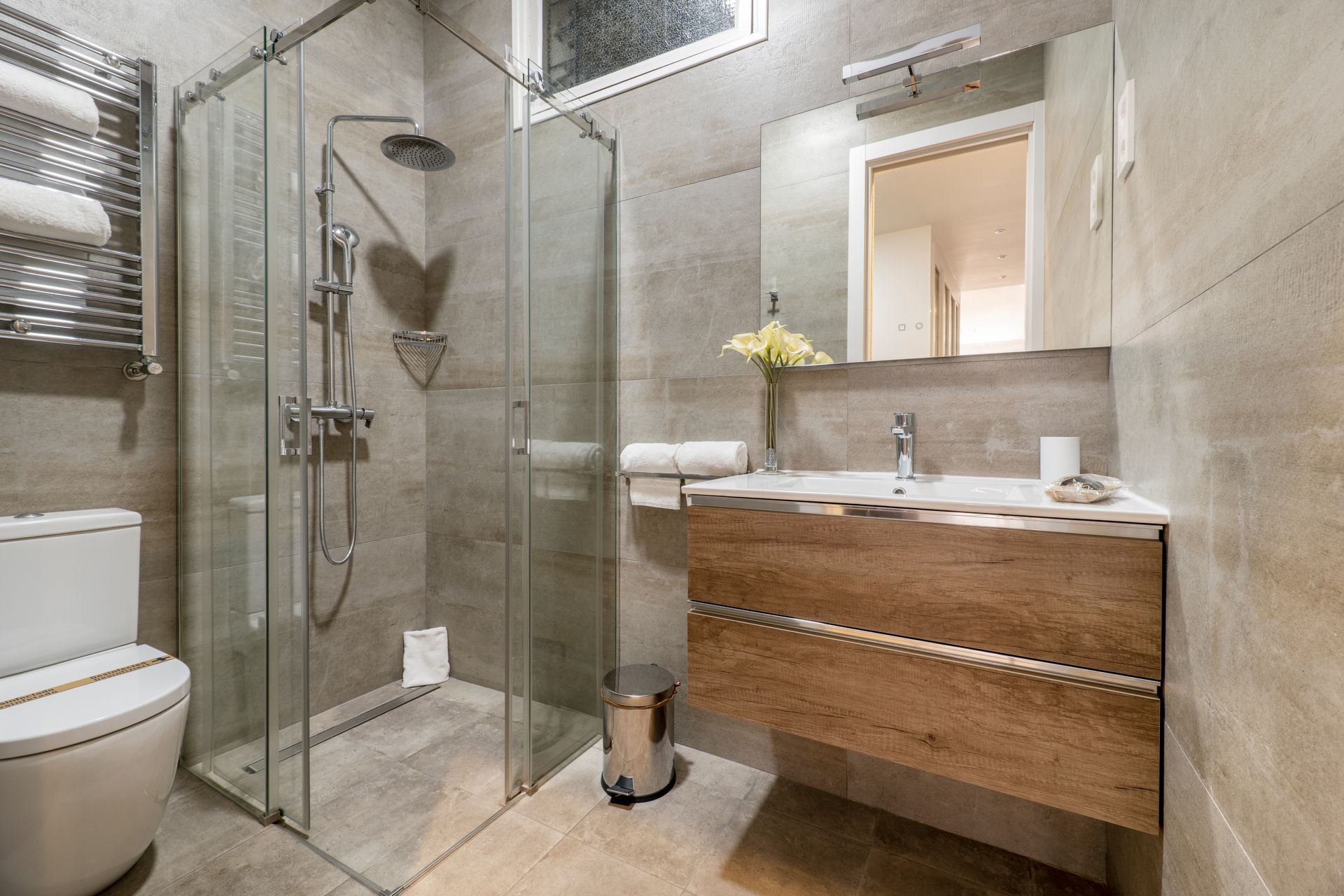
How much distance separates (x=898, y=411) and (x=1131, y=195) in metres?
0.64

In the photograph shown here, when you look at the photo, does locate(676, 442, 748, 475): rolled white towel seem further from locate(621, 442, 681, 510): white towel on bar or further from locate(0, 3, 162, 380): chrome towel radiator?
locate(0, 3, 162, 380): chrome towel radiator

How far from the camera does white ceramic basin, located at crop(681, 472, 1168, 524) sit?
95 centimetres

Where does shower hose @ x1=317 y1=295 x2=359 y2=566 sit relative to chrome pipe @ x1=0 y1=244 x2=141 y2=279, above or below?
below

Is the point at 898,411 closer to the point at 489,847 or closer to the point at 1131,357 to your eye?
the point at 1131,357

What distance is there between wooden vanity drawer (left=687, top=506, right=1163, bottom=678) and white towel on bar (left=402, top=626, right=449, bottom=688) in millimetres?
1499

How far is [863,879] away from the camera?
1.33m

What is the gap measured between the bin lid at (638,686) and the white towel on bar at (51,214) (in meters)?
1.75

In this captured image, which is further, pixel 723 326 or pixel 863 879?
pixel 723 326

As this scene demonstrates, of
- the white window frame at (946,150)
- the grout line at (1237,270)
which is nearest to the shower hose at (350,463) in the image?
the white window frame at (946,150)

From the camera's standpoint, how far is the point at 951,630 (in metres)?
1.05

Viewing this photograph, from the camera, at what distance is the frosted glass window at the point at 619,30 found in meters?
1.80

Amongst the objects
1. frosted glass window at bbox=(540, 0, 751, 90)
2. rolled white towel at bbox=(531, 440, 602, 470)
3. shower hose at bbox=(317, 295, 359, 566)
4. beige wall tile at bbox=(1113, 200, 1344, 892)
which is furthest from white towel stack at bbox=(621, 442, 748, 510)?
frosted glass window at bbox=(540, 0, 751, 90)

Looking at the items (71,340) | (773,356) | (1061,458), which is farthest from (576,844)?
(71,340)

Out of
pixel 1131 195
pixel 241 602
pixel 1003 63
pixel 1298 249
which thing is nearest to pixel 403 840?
pixel 241 602
